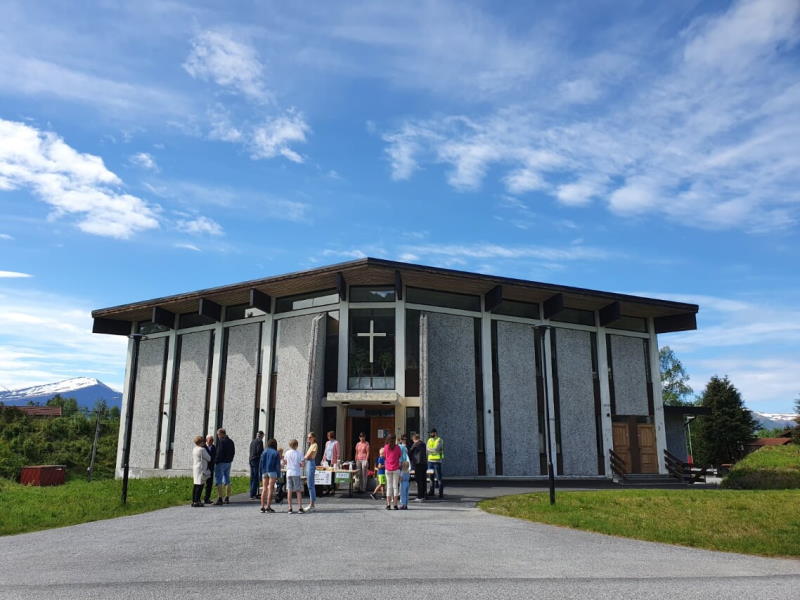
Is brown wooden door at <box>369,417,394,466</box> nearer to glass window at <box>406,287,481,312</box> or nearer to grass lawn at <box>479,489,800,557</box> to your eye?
glass window at <box>406,287,481,312</box>

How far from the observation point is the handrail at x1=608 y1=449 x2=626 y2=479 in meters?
23.7

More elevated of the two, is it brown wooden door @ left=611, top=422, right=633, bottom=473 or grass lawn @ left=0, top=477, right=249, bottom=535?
brown wooden door @ left=611, top=422, right=633, bottom=473

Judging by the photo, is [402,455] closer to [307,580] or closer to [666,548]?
[666,548]

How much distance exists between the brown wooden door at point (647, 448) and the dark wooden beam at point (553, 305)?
239 inches

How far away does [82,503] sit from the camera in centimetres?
1487

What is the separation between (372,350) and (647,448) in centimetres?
1261

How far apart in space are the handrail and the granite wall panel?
5.97ft

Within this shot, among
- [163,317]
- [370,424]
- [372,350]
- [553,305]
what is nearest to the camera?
[370,424]

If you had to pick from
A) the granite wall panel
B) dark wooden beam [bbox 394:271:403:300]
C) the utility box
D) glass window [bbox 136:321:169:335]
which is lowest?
the utility box

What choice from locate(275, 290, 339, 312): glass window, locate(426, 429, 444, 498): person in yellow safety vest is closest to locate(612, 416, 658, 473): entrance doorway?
locate(426, 429, 444, 498): person in yellow safety vest

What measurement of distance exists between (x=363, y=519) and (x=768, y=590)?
7042 mm

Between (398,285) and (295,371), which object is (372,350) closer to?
(398,285)

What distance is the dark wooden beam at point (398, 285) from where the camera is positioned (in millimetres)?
21438

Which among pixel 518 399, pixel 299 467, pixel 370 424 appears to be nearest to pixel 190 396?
pixel 370 424
